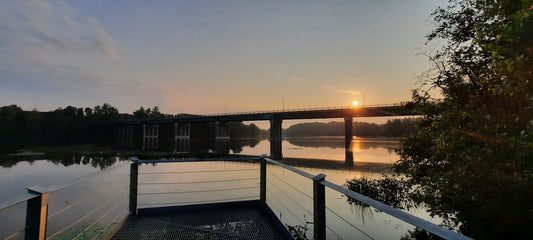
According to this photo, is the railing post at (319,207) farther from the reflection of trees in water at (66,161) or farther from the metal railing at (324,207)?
the reflection of trees in water at (66,161)

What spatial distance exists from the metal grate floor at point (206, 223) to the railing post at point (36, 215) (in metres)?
1.70

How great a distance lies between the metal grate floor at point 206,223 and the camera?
3707 mm

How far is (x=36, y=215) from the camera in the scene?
1.97 meters

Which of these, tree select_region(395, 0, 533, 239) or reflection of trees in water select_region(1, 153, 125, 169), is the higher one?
tree select_region(395, 0, 533, 239)

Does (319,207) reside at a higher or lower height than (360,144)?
higher

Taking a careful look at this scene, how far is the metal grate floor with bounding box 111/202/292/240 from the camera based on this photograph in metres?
3.71

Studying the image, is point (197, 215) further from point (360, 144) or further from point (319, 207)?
point (360, 144)

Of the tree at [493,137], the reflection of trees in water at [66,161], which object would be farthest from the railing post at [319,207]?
the reflection of trees in water at [66,161]

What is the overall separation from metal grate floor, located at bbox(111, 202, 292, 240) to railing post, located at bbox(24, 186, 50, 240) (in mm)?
1701

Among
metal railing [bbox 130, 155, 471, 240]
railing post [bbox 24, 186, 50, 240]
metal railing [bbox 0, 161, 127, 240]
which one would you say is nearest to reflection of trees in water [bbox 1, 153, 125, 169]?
metal railing [bbox 0, 161, 127, 240]

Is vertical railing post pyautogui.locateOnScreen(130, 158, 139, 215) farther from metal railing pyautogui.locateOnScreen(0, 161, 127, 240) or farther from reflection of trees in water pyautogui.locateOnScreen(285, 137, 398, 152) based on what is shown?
reflection of trees in water pyautogui.locateOnScreen(285, 137, 398, 152)

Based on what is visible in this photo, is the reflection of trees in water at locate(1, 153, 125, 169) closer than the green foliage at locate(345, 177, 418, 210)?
No

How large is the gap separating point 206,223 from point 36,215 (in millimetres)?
2549

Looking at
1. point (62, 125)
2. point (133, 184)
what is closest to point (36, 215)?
point (133, 184)
